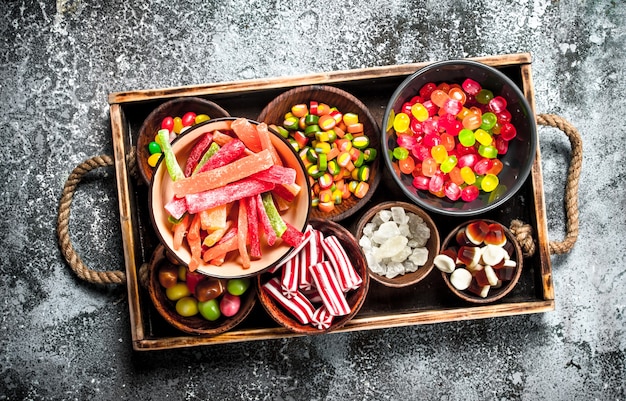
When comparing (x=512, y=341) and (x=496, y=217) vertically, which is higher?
(x=496, y=217)

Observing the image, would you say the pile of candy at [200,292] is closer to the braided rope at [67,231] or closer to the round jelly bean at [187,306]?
the round jelly bean at [187,306]

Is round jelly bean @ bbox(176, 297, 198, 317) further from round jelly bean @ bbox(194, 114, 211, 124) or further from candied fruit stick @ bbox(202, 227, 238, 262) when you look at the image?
round jelly bean @ bbox(194, 114, 211, 124)

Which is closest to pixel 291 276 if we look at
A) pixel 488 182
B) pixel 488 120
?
pixel 488 182

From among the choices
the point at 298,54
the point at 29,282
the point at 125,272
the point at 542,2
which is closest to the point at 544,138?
the point at 542,2

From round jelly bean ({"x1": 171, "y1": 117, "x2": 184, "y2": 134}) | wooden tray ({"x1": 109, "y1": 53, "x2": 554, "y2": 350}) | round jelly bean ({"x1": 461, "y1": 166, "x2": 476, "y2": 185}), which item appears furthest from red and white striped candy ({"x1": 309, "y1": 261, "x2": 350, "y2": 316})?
round jelly bean ({"x1": 171, "y1": 117, "x2": 184, "y2": 134})

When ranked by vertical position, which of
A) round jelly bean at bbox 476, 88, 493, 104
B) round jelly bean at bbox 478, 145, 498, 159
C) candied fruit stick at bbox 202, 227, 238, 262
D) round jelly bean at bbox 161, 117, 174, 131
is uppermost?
round jelly bean at bbox 161, 117, 174, 131

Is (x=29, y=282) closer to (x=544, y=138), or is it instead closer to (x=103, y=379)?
(x=103, y=379)
